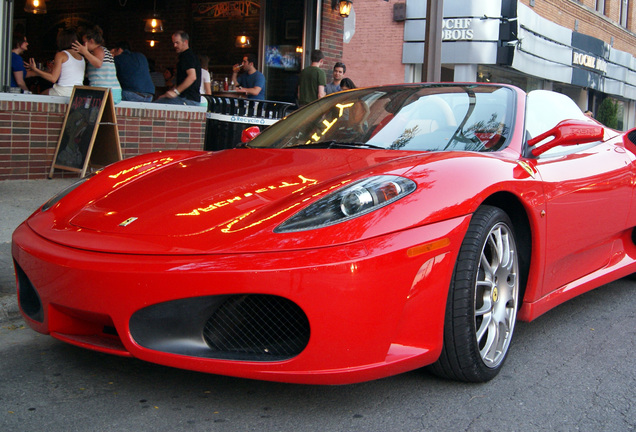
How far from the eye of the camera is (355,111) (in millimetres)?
3867

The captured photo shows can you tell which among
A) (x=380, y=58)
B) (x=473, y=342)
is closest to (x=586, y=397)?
(x=473, y=342)

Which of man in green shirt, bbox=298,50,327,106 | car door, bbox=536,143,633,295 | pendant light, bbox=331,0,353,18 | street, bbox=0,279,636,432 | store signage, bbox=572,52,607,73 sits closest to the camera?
street, bbox=0,279,636,432

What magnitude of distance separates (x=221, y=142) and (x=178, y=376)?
4.41 metres

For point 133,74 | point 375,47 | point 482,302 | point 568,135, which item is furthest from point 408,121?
point 375,47

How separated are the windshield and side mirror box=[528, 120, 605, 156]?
0.16 metres

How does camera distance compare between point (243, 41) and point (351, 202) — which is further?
point (243, 41)

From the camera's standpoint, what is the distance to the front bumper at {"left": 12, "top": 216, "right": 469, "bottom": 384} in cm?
234

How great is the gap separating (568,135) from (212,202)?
173 cm

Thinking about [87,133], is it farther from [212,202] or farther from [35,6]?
[35,6]

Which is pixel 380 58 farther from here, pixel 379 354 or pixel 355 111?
pixel 379 354

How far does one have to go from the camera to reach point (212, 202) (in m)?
2.81

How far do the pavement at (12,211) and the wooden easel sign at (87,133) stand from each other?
0.29 m

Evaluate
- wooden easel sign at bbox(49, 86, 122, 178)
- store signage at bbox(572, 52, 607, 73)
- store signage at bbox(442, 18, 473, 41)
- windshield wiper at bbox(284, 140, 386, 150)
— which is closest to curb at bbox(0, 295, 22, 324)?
windshield wiper at bbox(284, 140, 386, 150)

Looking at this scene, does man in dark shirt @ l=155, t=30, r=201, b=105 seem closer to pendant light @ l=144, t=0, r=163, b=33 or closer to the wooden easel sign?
the wooden easel sign
